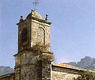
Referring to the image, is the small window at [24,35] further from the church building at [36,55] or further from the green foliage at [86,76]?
the green foliage at [86,76]

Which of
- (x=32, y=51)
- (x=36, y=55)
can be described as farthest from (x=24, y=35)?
(x=36, y=55)

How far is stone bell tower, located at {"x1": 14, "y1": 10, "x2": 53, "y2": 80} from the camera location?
59.8 ft

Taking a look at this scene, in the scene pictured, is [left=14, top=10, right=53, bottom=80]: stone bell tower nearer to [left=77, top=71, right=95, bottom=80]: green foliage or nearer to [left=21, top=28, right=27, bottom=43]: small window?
[left=21, top=28, right=27, bottom=43]: small window

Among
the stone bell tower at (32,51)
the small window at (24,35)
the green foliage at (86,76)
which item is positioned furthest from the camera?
the small window at (24,35)

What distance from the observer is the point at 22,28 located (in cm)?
2089

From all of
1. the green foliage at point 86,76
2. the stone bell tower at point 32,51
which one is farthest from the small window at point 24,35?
the green foliage at point 86,76

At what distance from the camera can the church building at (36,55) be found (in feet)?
59.9

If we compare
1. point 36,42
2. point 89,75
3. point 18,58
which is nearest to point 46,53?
point 36,42

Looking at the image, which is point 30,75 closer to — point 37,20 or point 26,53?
point 26,53

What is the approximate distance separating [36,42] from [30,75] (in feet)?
10.4

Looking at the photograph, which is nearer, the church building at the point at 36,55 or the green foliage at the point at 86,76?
the church building at the point at 36,55

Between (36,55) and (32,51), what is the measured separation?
52cm

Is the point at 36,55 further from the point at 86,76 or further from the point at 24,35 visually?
the point at 86,76

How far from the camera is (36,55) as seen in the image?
18.7m
